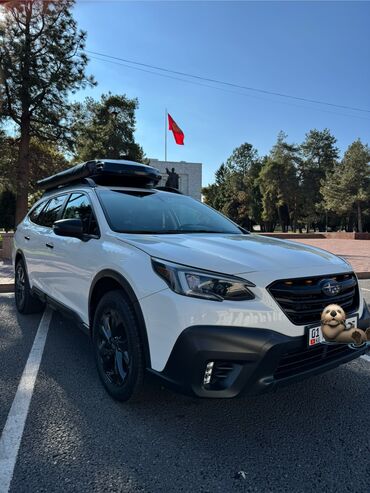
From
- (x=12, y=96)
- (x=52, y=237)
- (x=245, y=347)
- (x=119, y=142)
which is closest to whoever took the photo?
(x=245, y=347)

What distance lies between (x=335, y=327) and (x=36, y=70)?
16.7 m

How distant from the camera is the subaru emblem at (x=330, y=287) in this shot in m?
2.53

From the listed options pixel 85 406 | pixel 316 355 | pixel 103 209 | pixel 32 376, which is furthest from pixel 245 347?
pixel 32 376

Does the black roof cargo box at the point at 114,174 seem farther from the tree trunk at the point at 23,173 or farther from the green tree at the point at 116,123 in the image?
the green tree at the point at 116,123

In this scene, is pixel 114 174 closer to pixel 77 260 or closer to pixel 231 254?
pixel 77 260

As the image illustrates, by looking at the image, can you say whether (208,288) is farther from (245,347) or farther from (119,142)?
(119,142)

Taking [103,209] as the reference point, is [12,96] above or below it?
above

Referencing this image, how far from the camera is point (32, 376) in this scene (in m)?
3.47

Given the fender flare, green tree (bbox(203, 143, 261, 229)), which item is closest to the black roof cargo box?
the fender flare

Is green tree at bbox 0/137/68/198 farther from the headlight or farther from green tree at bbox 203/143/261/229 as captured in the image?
green tree at bbox 203/143/261/229

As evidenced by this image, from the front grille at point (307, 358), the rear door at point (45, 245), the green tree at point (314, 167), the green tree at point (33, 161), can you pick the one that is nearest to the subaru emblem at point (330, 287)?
the front grille at point (307, 358)

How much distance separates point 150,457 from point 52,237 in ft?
8.63

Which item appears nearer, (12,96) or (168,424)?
(168,424)

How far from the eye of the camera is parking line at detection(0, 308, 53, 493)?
220 centimetres
